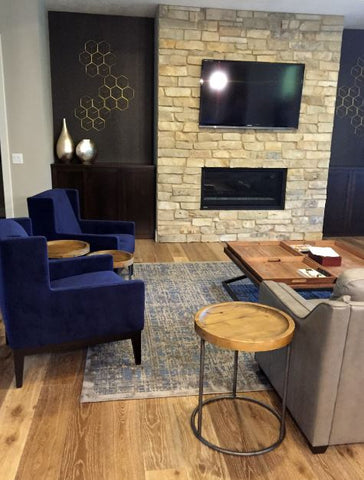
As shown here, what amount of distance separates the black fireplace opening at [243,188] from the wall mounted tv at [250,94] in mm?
602

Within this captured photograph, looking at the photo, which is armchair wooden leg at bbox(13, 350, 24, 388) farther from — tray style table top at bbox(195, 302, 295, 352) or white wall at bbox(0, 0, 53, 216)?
white wall at bbox(0, 0, 53, 216)

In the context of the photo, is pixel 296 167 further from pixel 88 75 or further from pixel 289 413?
pixel 289 413

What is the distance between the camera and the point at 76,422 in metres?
2.15

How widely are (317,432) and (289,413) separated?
0.35 metres

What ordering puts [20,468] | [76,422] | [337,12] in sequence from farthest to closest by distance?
[337,12], [76,422], [20,468]

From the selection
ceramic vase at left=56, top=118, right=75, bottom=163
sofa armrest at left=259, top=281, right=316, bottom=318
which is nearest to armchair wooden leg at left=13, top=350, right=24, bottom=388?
sofa armrest at left=259, top=281, right=316, bottom=318

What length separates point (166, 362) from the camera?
272cm

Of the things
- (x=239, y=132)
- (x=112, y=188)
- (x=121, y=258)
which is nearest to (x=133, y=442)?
(x=121, y=258)

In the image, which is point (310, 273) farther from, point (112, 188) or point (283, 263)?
point (112, 188)

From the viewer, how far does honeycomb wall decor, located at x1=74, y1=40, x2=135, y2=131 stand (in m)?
5.49

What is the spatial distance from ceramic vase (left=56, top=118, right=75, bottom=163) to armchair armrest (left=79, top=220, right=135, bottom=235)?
1.48 m

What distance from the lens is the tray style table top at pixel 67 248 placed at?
322cm

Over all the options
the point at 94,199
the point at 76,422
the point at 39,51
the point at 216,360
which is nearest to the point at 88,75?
the point at 39,51

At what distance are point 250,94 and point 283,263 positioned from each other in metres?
2.71
